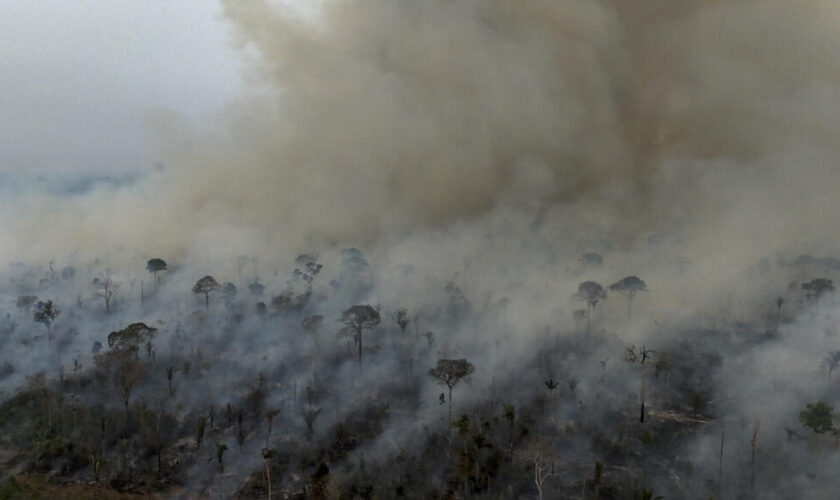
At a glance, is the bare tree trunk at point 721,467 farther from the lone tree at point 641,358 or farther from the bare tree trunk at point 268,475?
the bare tree trunk at point 268,475

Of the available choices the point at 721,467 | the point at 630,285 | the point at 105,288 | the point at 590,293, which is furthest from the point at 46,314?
the point at 721,467

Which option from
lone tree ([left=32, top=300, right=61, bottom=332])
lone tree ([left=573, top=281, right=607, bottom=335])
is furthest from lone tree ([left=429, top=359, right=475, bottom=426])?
lone tree ([left=32, top=300, right=61, bottom=332])

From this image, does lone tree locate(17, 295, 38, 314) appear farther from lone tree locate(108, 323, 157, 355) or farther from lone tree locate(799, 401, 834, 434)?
lone tree locate(799, 401, 834, 434)

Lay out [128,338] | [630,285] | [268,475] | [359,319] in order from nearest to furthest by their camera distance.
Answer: [268,475], [128,338], [359,319], [630,285]

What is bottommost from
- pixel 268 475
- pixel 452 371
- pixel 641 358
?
pixel 268 475

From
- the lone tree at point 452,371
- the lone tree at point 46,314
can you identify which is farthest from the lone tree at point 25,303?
the lone tree at point 452,371

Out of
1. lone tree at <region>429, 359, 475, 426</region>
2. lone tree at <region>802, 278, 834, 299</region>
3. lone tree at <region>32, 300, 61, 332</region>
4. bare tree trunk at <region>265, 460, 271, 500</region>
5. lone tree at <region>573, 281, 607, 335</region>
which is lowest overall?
bare tree trunk at <region>265, 460, 271, 500</region>

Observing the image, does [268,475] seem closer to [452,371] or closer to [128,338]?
[452,371]

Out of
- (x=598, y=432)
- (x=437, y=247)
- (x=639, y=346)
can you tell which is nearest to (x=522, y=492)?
(x=598, y=432)

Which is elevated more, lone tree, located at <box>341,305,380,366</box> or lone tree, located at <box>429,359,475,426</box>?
lone tree, located at <box>341,305,380,366</box>

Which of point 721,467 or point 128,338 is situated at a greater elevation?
point 128,338

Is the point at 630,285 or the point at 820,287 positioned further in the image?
the point at 630,285
